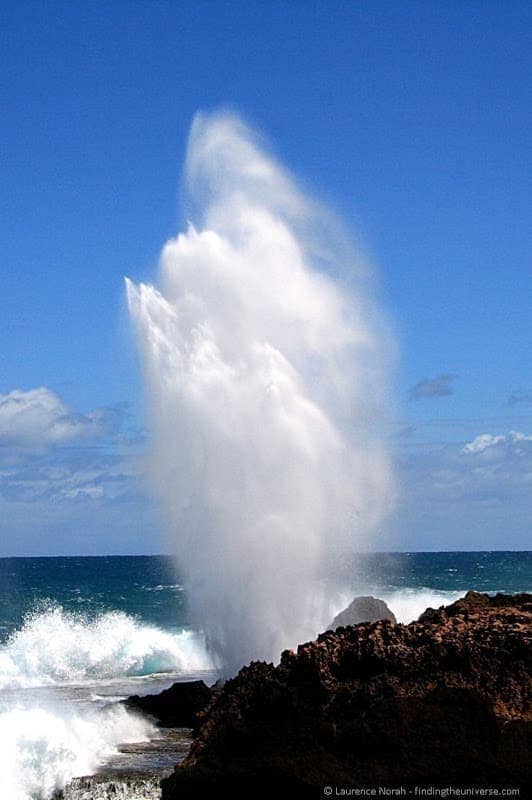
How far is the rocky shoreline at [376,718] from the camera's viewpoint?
9.25 metres

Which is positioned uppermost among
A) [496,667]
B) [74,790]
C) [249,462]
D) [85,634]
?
[249,462]

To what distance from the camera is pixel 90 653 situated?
109 feet

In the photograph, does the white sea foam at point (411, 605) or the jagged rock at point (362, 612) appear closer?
the jagged rock at point (362, 612)

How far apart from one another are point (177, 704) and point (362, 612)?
3414 millimetres

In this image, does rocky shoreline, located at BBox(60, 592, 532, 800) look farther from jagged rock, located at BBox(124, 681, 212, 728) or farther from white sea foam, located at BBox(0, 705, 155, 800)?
jagged rock, located at BBox(124, 681, 212, 728)

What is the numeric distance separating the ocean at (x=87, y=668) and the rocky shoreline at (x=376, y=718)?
3.48m

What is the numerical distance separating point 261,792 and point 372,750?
3.38 feet

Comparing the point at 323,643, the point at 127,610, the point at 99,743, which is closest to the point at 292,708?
the point at 323,643

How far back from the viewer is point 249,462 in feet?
77.3

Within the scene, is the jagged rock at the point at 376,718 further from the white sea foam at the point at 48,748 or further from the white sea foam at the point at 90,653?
the white sea foam at the point at 90,653

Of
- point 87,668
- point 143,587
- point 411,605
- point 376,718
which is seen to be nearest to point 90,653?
point 87,668

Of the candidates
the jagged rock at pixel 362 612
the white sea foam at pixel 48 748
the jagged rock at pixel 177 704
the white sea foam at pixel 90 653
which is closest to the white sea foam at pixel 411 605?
the white sea foam at pixel 90 653

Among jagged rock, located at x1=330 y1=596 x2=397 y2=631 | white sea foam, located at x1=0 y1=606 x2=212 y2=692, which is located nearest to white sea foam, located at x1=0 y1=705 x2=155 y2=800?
jagged rock, located at x1=330 y1=596 x2=397 y2=631

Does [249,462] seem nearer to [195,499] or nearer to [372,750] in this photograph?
[195,499]
